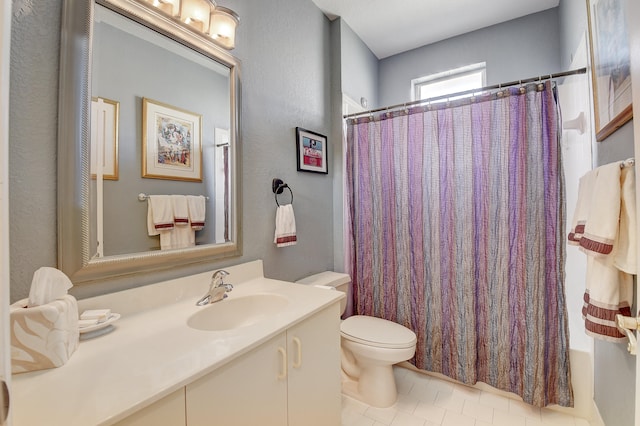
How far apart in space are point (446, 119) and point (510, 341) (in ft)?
4.66

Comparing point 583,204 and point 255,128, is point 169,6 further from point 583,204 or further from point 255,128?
point 583,204

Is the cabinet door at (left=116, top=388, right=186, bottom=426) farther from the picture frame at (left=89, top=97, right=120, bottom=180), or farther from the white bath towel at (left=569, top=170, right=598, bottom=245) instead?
the white bath towel at (left=569, top=170, right=598, bottom=245)

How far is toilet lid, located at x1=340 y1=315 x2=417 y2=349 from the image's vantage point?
1573mm

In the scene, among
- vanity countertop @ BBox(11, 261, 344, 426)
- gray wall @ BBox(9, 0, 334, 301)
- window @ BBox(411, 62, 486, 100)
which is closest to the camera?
vanity countertop @ BBox(11, 261, 344, 426)

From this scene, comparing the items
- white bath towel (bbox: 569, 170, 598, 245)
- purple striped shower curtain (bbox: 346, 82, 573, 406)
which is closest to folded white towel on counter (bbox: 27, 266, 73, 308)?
purple striped shower curtain (bbox: 346, 82, 573, 406)

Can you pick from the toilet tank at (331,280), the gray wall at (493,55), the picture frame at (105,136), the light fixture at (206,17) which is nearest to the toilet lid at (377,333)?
the toilet tank at (331,280)

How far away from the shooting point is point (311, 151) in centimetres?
196

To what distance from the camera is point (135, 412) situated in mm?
561

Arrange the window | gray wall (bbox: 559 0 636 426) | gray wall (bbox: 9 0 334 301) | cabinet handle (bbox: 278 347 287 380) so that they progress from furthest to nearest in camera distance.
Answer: the window, gray wall (bbox: 559 0 636 426), cabinet handle (bbox: 278 347 287 380), gray wall (bbox: 9 0 334 301)

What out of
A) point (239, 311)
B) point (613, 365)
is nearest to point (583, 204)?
point (613, 365)

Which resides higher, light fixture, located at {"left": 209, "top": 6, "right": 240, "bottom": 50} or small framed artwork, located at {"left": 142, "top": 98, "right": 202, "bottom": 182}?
light fixture, located at {"left": 209, "top": 6, "right": 240, "bottom": 50}

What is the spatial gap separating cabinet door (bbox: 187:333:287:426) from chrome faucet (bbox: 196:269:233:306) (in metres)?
0.40

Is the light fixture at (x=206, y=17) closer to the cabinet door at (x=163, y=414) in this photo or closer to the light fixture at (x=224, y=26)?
the light fixture at (x=224, y=26)

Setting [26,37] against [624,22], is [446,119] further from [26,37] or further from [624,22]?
[26,37]
